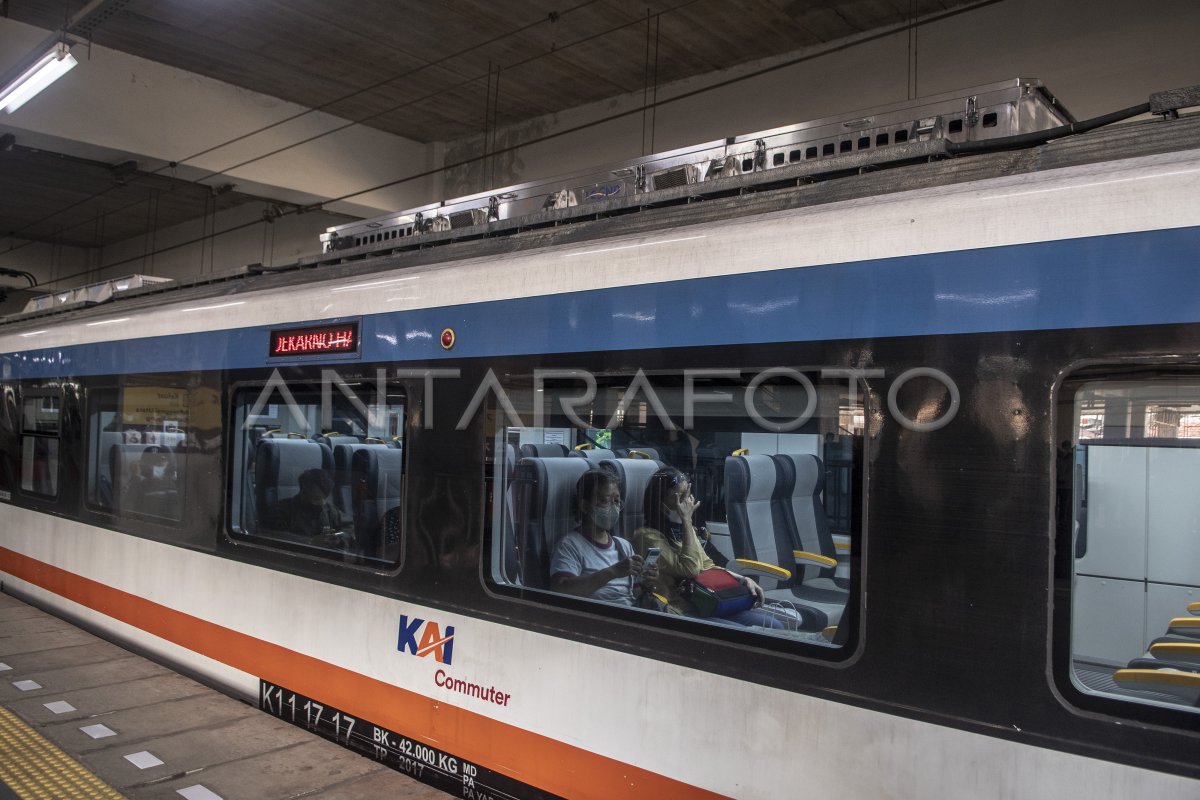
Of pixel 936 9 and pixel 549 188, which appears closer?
pixel 549 188

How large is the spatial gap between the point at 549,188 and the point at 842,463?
2069 millimetres

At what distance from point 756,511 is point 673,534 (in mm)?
326

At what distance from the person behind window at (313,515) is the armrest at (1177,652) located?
3.20 metres

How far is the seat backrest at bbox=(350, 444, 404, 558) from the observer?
3.91 m

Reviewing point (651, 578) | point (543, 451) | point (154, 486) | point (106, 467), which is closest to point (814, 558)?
point (651, 578)

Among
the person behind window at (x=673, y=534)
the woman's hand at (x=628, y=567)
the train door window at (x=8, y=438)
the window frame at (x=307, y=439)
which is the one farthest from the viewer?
the train door window at (x=8, y=438)

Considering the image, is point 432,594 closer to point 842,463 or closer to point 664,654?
point 664,654

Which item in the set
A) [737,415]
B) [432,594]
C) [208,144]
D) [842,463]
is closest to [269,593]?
[432,594]

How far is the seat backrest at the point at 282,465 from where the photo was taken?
439cm

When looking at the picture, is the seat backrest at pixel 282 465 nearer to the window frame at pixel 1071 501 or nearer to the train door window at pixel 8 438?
the window frame at pixel 1071 501

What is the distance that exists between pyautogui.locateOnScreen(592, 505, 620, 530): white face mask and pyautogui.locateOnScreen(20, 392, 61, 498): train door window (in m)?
5.50

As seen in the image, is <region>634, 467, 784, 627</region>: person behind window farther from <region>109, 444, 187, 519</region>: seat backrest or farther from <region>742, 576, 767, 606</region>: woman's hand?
<region>109, 444, 187, 519</region>: seat backrest

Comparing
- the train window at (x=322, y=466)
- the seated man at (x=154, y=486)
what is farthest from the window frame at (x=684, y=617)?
the seated man at (x=154, y=486)

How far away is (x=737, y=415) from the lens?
2.71 metres
